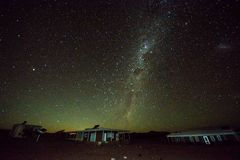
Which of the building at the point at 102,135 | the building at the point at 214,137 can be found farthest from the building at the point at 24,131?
the building at the point at 214,137

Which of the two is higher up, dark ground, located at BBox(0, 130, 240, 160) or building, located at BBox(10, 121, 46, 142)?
building, located at BBox(10, 121, 46, 142)

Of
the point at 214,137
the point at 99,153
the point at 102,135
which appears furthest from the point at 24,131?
the point at 214,137

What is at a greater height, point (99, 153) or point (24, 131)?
point (24, 131)

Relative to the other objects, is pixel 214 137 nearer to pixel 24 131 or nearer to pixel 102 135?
pixel 102 135

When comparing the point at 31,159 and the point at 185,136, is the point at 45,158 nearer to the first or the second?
the point at 31,159

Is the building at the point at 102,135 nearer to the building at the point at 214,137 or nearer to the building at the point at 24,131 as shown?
the building at the point at 24,131

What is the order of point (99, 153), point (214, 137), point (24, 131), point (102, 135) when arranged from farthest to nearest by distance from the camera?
point (102, 135), point (24, 131), point (214, 137), point (99, 153)

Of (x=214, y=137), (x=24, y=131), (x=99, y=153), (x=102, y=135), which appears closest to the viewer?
(x=99, y=153)

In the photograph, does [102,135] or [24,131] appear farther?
[102,135]

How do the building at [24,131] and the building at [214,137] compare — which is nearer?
the building at [214,137]

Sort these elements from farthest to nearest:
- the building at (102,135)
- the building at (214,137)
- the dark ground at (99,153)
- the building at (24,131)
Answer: the building at (102,135) → the building at (24,131) → the building at (214,137) → the dark ground at (99,153)

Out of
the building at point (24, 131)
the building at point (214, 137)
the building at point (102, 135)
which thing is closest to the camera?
the building at point (214, 137)

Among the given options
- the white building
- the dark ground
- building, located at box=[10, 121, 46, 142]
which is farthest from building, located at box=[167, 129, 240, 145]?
building, located at box=[10, 121, 46, 142]

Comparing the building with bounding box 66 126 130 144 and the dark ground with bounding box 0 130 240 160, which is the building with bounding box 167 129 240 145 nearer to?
the dark ground with bounding box 0 130 240 160
